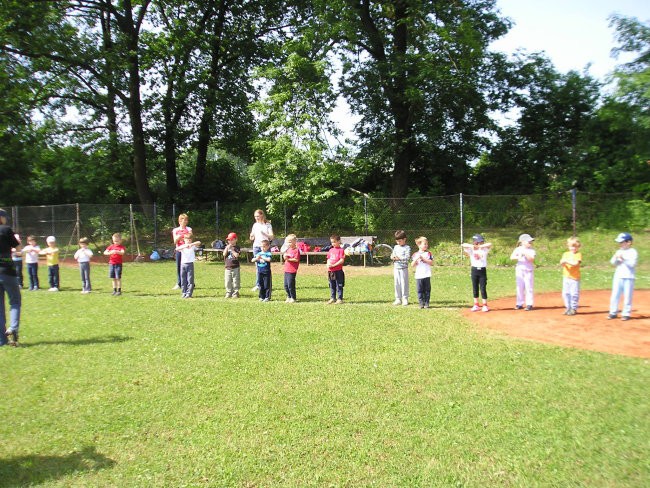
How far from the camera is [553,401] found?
534cm

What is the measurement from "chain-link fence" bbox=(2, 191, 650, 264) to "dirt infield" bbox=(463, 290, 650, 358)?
852cm

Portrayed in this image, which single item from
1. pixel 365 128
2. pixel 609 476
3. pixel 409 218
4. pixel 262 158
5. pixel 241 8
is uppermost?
pixel 241 8

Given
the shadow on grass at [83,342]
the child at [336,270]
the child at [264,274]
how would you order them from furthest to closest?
the child at [264,274] < the child at [336,270] < the shadow on grass at [83,342]

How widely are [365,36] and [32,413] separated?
902 inches

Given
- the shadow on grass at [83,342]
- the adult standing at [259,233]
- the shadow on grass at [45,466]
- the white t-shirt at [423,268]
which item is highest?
the adult standing at [259,233]

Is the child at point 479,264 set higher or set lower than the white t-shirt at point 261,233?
lower

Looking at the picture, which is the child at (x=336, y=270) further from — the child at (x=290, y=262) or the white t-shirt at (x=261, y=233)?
the white t-shirt at (x=261, y=233)

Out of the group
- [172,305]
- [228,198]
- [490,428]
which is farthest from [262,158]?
[490,428]

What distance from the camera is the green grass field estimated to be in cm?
408

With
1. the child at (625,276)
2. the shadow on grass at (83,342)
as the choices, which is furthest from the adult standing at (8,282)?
the child at (625,276)

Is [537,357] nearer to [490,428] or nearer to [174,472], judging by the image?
[490,428]

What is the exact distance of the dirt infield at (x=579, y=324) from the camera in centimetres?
760

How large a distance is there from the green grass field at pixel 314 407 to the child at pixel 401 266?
181 centimetres

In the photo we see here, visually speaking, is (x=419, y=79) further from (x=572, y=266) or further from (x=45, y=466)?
(x=45, y=466)
